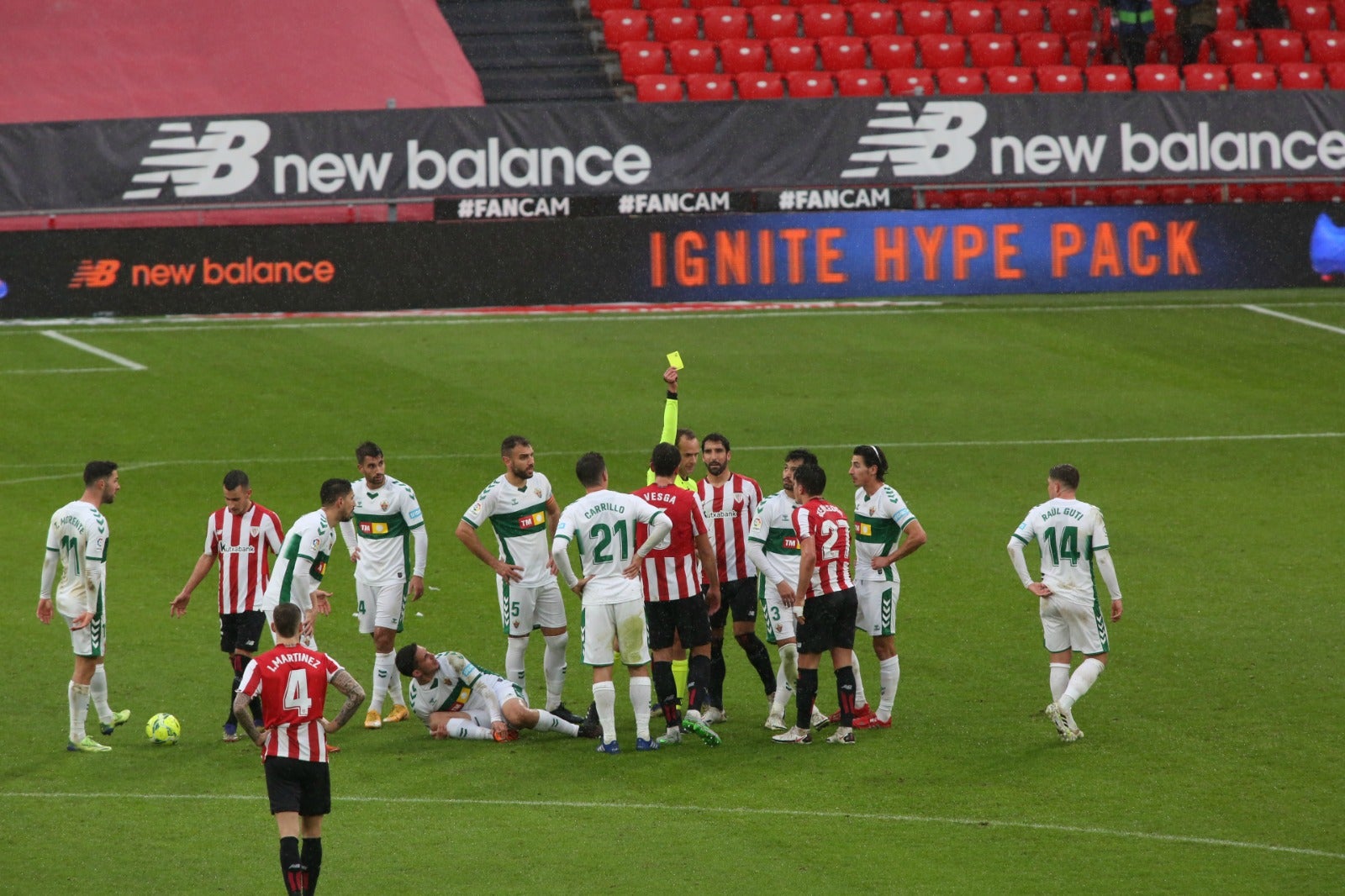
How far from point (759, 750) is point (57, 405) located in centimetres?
1561

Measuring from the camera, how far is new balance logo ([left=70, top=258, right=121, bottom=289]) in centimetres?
2870

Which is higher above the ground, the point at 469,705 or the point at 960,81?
the point at 960,81

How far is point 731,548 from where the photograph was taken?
1312 cm

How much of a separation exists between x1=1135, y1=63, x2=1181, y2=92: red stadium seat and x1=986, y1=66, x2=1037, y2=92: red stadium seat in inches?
87.6

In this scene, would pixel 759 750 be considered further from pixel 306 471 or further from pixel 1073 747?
pixel 306 471

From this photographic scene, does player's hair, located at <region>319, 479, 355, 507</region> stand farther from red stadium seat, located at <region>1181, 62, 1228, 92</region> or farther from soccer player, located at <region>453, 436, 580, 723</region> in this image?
red stadium seat, located at <region>1181, 62, 1228, 92</region>

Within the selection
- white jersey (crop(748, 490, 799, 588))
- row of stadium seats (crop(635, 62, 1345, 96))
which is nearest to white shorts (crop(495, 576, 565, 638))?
white jersey (crop(748, 490, 799, 588))

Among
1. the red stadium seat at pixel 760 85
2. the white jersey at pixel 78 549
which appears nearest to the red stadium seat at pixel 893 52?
the red stadium seat at pixel 760 85

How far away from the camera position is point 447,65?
117ft

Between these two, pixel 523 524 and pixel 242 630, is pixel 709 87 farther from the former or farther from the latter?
pixel 242 630

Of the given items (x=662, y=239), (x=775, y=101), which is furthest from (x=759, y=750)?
(x=775, y=101)

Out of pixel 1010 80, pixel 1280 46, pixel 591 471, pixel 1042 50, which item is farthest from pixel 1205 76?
Result: pixel 591 471

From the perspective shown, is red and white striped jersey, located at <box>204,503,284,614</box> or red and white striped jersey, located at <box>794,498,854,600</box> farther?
red and white striped jersey, located at <box>204,503,284,614</box>

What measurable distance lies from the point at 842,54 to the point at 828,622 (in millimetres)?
25825
